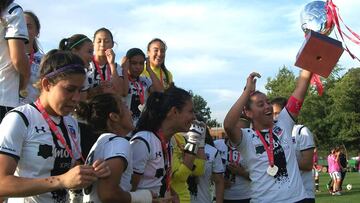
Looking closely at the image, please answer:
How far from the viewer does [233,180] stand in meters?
7.89

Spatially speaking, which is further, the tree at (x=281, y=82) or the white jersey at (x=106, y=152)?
the tree at (x=281, y=82)

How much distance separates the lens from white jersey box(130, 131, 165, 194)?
4539mm

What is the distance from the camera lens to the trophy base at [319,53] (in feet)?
18.0

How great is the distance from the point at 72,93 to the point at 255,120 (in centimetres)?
313

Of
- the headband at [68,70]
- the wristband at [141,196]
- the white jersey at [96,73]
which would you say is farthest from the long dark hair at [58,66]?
the white jersey at [96,73]

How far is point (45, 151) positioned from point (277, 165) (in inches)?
124

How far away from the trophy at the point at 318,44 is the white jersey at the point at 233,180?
2384mm

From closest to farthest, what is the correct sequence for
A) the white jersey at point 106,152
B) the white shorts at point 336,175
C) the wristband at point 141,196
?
1. the white jersey at point 106,152
2. the wristband at point 141,196
3. the white shorts at point 336,175

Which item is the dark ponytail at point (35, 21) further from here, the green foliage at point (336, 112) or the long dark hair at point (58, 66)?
the green foliage at point (336, 112)

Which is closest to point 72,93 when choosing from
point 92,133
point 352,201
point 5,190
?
point 5,190

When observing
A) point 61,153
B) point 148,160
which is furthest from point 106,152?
point 148,160

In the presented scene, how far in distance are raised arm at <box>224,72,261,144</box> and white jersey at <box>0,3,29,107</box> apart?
226cm

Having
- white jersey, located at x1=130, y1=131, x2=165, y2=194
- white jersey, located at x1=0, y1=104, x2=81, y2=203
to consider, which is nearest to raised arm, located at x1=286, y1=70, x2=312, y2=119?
white jersey, located at x1=130, y1=131, x2=165, y2=194

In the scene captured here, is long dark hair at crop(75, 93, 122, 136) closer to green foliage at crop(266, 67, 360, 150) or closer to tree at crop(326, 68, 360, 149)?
green foliage at crop(266, 67, 360, 150)
